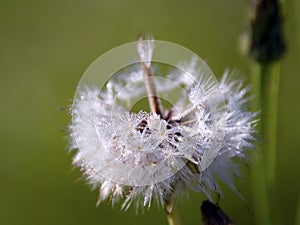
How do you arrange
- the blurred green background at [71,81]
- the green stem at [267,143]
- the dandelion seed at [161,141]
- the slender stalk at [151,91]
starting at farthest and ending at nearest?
the blurred green background at [71,81], the green stem at [267,143], the slender stalk at [151,91], the dandelion seed at [161,141]

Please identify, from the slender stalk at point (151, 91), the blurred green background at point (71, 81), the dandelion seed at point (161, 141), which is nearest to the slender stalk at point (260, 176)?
the dandelion seed at point (161, 141)

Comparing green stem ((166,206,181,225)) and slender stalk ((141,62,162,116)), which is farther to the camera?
slender stalk ((141,62,162,116))

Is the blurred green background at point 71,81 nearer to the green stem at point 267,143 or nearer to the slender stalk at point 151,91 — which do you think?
the green stem at point 267,143

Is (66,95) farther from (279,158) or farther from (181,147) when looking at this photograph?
(181,147)

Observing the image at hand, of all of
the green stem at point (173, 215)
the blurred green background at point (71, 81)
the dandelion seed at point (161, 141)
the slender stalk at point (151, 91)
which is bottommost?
the green stem at point (173, 215)

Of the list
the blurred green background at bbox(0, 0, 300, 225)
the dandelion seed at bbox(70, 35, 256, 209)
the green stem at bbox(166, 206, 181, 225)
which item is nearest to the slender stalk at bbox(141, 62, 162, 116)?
the dandelion seed at bbox(70, 35, 256, 209)

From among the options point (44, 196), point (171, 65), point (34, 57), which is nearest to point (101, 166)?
point (171, 65)

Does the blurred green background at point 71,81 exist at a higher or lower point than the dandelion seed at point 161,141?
higher

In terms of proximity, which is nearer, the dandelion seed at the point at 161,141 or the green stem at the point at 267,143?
the dandelion seed at the point at 161,141

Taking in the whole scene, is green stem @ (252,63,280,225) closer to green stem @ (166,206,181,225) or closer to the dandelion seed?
the dandelion seed
